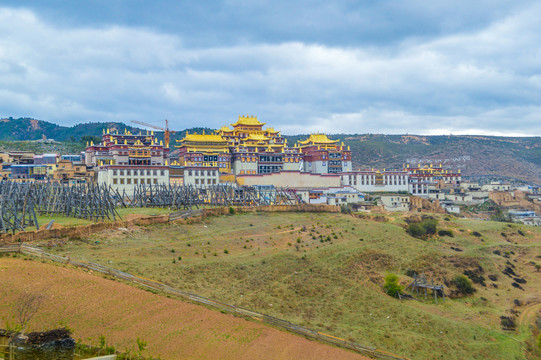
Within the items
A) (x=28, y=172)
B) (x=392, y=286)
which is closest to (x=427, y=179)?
→ (x=392, y=286)

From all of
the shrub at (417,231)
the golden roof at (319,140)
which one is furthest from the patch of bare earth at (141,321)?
the golden roof at (319,140)

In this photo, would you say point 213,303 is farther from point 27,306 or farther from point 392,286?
point 392,286

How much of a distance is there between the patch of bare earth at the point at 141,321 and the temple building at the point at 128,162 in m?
50.2

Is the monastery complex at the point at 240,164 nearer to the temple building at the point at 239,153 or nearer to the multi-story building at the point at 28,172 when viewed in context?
the temple building at the point at 239,153

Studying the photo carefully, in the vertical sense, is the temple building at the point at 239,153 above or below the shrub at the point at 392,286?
above

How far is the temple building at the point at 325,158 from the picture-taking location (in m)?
110

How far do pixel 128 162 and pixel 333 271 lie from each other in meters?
53.3

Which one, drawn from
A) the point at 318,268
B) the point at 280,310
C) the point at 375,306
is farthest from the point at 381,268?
the point at 280,310

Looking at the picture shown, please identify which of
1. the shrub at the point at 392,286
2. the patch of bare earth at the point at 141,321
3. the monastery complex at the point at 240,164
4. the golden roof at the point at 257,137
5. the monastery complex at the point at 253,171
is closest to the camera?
the patch of bare earth at the point at 141,321

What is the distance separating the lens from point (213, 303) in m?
33.0

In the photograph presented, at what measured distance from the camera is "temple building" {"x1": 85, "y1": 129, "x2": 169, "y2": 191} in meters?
82.4

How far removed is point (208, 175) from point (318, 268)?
1950 inches

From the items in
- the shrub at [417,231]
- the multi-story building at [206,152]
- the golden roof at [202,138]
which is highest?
the golden roof at [202,138]

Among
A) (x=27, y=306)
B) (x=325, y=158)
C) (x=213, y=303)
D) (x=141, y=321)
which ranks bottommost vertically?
(x=213, y=303)
